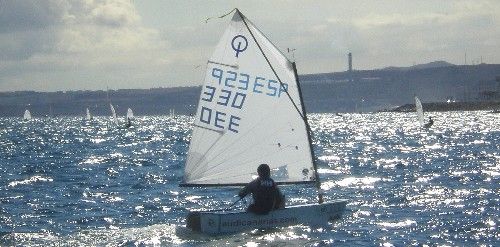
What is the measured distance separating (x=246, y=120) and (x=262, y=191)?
250cm

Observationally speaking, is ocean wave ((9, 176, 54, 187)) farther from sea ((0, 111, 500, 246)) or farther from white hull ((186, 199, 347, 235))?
white hull ((186, 199, 347, 235))

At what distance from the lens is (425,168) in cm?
4791

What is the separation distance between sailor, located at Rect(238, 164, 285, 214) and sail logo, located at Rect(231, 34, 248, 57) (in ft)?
10.9

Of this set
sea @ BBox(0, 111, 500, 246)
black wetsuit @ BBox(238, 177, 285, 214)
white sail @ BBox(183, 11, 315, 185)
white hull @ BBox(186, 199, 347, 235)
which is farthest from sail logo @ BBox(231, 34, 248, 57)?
sea @ BBox(0, 111, 500, 246)

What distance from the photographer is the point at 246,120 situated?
973 inches

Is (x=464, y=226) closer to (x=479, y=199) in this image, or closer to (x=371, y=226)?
(x=371, y=226)

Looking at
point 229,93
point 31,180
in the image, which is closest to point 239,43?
point 229,93

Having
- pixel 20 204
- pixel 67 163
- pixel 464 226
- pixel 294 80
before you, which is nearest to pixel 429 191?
pixel 464 226

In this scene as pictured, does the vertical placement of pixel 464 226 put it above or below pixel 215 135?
below

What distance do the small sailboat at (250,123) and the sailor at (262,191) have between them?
0.49 metres

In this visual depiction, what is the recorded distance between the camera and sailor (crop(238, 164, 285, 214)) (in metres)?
23.0

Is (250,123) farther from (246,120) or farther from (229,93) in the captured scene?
(229,93)

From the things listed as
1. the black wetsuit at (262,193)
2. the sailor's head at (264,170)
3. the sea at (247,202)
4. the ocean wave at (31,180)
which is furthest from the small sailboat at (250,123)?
the ocean wave at (31,180)

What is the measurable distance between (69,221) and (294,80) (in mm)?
9053
